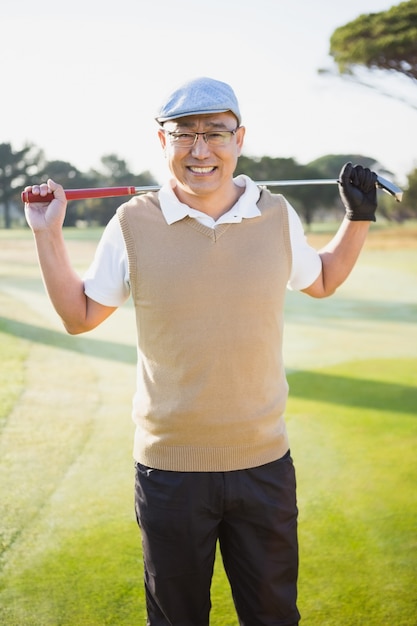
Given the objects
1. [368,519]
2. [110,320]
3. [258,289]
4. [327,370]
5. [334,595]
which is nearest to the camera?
[258,289]

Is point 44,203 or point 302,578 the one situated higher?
point 44,203

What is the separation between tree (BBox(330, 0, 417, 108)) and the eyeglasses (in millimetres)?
11216

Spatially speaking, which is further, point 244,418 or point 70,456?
point 70,456

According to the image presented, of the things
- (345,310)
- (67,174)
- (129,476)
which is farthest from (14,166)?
(129,476)

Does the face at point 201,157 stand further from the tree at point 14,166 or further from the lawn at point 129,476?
the tree at point 14,166

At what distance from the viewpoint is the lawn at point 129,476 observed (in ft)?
7.13

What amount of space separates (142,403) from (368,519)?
1391mm

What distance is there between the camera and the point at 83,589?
87.3 inches

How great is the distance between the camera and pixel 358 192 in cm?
175

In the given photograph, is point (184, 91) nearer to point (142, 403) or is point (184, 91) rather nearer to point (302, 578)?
point (142, 403)

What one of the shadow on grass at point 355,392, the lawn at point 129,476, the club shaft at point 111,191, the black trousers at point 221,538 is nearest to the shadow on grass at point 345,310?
the lawn at point 129,476

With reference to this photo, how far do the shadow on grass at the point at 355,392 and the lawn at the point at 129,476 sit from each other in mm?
11

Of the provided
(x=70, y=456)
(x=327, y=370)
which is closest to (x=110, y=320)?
(x=327, y=370)

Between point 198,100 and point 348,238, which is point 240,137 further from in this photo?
point 348,238
